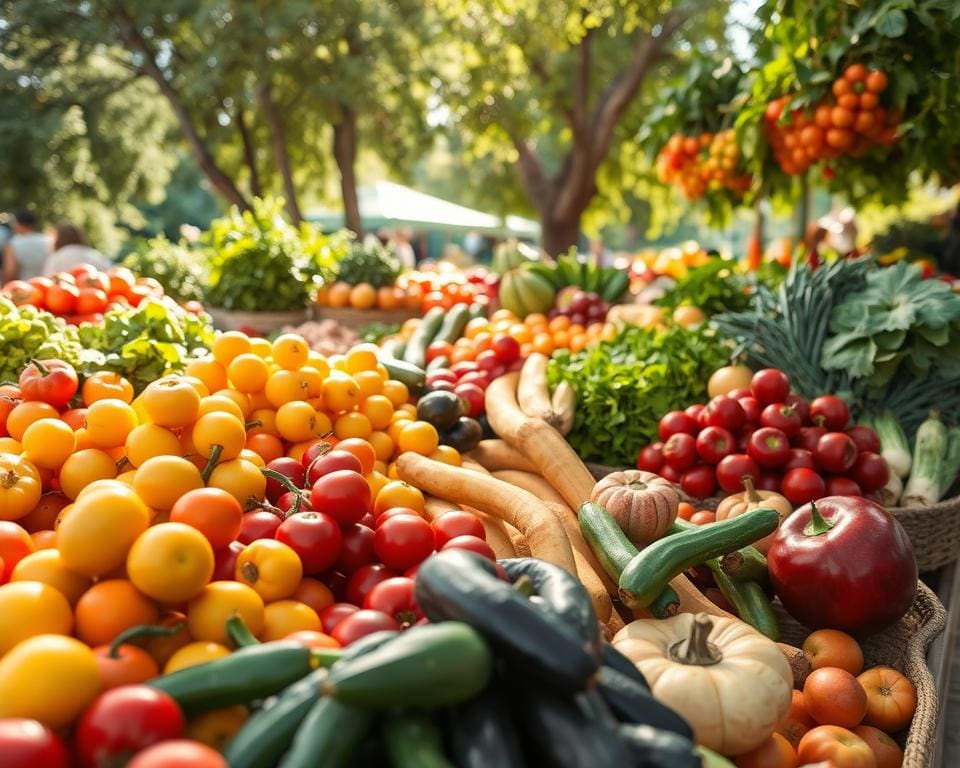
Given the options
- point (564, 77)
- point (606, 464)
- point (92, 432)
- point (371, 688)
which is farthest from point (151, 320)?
point (564, 77)

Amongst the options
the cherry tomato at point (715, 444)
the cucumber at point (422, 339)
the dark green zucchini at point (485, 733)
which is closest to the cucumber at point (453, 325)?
the cucumber at point (422, 339)

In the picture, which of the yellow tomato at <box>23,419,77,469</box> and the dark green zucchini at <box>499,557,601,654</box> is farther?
the yellow tomato at <box>23,419,77,469</box>

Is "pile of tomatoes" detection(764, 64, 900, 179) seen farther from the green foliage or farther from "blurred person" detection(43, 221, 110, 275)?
"blurred person" detection(43, 221, 110, 275)

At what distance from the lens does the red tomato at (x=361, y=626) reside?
152 centimetres

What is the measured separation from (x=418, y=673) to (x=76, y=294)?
372 centimetres

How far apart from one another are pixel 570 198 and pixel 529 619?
10654mm

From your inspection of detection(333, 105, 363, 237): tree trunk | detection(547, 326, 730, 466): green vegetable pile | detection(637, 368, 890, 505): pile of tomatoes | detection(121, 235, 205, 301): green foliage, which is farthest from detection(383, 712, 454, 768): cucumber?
detection(333, 105, 363, 237): tree trunk

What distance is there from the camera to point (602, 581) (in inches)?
92.3

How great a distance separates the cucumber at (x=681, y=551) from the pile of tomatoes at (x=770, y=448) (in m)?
0.70

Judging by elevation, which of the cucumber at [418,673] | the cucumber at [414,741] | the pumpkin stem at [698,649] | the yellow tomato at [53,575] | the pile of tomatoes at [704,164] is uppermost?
the pile of tomatoes at [704,164]

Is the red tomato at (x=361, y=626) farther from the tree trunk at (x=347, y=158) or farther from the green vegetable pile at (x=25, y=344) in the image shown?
the tree trunk at (x=347, y=158)

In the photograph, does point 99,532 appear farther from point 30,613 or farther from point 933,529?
point 933,529

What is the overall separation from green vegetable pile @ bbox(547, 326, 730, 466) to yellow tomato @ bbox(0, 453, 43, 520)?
94.8 inches

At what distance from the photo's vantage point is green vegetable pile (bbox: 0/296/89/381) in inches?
121
